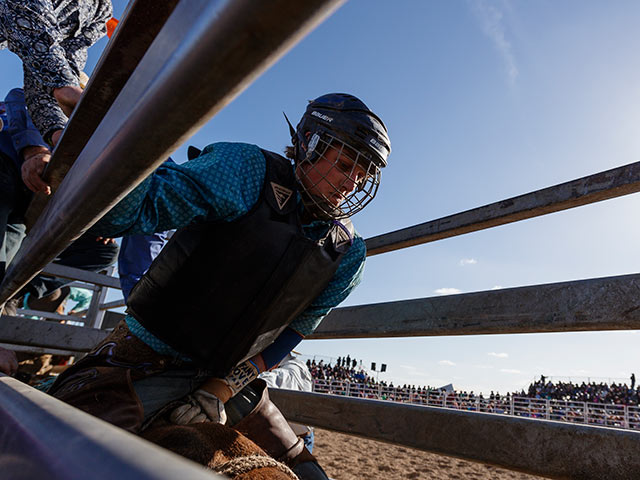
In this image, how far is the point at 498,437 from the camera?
1.35m

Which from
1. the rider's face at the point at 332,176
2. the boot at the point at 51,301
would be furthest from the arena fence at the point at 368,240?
the boot at the point at 51,301

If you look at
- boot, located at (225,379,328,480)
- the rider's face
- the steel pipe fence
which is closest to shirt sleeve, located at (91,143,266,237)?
the rider's face

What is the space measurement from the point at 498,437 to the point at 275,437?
78cm

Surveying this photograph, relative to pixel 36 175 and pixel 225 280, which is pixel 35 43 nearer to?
pixel 36 175

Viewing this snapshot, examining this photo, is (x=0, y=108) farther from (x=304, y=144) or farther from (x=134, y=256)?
(x=304, y=144)

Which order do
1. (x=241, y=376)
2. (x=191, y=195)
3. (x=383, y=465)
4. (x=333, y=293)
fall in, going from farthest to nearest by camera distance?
(x=383, y=465), (x=333, y=293), (x=241, y=376), (x=191, y=195)

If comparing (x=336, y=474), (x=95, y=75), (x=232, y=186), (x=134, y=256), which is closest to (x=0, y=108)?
(x=134, y=256)

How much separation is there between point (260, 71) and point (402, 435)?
1.58 meters

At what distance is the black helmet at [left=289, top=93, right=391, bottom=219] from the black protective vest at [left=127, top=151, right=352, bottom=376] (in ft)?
0.62

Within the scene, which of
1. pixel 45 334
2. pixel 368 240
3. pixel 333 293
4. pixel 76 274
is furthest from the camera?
pixel 76 274

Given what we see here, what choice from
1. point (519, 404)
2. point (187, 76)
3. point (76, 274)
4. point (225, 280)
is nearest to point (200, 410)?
point (225, 280)

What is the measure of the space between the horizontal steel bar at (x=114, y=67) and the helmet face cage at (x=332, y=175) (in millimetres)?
1011

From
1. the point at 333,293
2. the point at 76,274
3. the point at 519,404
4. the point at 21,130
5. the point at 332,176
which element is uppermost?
the point at 519,404

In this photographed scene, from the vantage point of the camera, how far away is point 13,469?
275 mm
